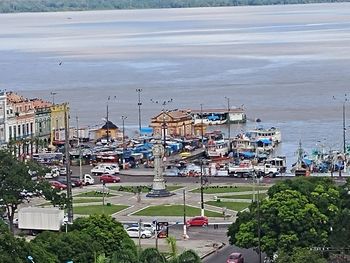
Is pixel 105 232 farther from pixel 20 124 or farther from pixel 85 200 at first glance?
pixel 20 124

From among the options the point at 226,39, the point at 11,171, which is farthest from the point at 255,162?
the point at 226,39

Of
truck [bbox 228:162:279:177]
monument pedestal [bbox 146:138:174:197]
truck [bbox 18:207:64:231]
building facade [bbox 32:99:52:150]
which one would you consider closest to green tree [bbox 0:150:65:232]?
truck [bbox 18:207:64:231]

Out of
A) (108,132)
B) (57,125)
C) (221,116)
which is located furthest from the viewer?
(221,116)

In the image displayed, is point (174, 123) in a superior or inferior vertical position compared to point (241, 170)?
superior

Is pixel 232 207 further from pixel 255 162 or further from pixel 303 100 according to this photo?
pixel 303 100

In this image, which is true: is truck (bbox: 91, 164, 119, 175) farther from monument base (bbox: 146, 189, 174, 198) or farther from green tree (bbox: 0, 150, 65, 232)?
green tree (bbox: 0, 150, 65, 232)

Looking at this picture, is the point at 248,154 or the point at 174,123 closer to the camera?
the point at 248,154

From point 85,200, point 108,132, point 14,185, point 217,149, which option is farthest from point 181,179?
point 108,132

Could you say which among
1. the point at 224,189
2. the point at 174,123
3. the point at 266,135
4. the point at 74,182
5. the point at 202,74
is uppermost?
the point at 202,74

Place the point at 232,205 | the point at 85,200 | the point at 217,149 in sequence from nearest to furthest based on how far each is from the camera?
the point at 232,205
the point at 85,200
the point at 217,149
